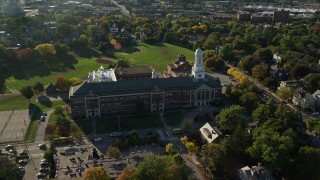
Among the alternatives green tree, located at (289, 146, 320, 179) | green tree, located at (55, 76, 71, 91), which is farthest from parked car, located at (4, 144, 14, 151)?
green tree, located at (289, 146, 320, 179)

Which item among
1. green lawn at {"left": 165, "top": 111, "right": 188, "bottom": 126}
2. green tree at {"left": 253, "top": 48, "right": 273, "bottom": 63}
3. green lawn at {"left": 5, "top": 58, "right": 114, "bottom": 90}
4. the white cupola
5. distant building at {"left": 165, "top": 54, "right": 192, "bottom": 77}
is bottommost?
green lawn at {"left": 165, "top": 111, "right": 188, "bottom": 126}

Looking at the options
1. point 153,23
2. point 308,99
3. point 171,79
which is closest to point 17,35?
point 153,23

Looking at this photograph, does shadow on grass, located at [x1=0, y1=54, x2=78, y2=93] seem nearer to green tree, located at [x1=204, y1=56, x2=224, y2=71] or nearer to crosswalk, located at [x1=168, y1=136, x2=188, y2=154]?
green tree, located at [x1=204, y1=56, x2=224, y2=71]

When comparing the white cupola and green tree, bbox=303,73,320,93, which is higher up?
the white cupola

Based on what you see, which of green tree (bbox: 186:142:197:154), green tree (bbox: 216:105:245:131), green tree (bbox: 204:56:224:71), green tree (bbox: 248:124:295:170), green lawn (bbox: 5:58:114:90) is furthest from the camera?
green tree (bbox: 204:56:224:71)

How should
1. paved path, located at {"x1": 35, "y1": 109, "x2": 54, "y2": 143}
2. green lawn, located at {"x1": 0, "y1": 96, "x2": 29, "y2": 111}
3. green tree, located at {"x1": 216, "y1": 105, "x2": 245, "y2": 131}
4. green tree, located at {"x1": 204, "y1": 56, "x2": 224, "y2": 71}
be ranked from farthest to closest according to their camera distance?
green tree, located at {"x1": 204, "y1": 56, "x2": 224, "y2": 71}, green lawn, located at {"x1": 0, "y1": 96, "x2": 29, "y2": 111}, paved path, located at {"x1": 35, "y1": 109, "x2": 54, "y2": 143}, green tree, located at {"x1": 216, "y1": 105, "x2": 245, "y2": 131}

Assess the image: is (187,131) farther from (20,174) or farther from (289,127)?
(20,174)

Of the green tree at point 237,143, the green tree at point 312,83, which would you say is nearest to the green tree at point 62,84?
the green tree at point 237,143
